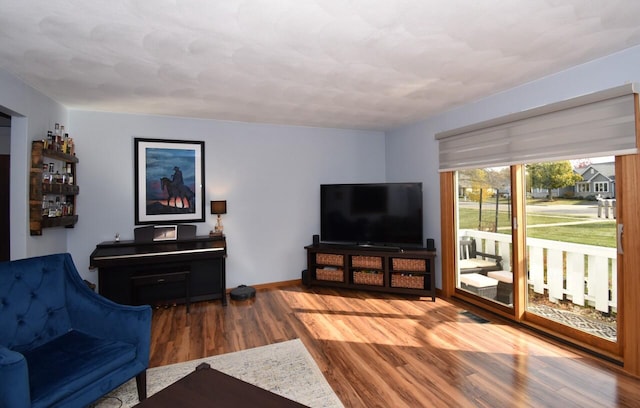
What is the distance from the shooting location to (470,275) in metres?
3.92

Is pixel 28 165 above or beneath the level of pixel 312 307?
above

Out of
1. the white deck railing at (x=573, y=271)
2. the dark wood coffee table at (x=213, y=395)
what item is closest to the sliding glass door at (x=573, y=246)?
the white deck railing at (x=573, y=271)

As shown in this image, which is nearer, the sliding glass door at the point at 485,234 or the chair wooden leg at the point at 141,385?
the chair wooden leg at the point at 141,385

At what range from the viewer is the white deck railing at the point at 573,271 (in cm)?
265

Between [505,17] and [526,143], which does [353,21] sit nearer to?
[505,17]

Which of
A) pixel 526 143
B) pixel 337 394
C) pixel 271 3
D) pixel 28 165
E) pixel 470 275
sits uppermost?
pixel 271 3

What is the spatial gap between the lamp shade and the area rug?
1.94m

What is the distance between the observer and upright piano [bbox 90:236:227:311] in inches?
135

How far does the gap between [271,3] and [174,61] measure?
1.13 meters

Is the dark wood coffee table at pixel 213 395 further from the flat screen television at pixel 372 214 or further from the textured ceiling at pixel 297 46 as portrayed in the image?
the flat screen television at pixel 372 214

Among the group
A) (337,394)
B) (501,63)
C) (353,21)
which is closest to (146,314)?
(337,394)

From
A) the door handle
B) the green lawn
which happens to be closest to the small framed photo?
the green lawn

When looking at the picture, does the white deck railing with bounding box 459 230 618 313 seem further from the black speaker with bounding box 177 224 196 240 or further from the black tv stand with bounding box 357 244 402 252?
the black speaker with bounding box 177 224 196 240

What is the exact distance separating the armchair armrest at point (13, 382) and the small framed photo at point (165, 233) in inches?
97.2
